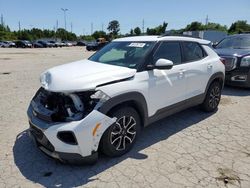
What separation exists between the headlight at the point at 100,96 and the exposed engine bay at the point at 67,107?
43 mm

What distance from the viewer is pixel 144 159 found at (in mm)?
3613

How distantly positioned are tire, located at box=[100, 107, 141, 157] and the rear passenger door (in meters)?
1.49

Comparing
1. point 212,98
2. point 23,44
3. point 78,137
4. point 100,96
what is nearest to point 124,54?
point 100,96

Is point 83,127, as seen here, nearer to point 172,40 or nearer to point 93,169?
point 93,169

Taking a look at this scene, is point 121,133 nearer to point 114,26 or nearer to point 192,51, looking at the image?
point 192,51

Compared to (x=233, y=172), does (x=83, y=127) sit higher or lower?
higher

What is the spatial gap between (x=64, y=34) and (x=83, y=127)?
94.5 m

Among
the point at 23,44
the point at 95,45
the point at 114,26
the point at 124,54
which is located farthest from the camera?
the point at 114,26

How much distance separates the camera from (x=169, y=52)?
14.3ft

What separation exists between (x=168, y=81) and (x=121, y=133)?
1241 millimetres

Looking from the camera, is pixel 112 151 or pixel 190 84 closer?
pixel 112 151

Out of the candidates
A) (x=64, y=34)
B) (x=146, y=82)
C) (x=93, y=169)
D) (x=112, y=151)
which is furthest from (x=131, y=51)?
(x=64, y=34)

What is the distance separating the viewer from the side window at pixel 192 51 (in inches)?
185

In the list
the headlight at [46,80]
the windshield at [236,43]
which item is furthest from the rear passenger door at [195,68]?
the windshield at [236,43]
